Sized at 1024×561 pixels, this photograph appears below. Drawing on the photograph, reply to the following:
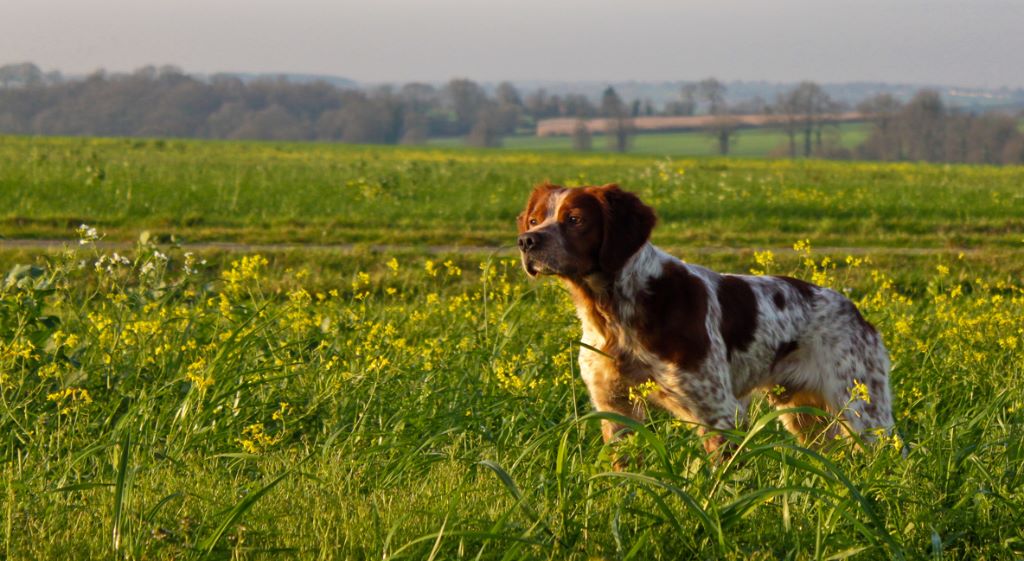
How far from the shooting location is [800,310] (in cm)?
562

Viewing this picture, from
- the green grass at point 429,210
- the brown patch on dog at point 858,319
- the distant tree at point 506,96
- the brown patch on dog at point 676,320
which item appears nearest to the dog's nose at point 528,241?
the brown patch on dog at point 676,320

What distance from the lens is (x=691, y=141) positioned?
399ft

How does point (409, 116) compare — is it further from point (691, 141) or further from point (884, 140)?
point (884, 140)

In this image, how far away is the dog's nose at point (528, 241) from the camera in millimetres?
4922

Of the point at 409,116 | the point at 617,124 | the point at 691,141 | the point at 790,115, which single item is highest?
the point at 409,116

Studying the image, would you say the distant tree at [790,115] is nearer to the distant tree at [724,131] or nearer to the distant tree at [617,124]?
the distant tree at [724,131]

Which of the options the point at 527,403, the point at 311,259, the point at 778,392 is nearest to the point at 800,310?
the point at 778,392

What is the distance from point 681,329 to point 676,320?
1.8 inches

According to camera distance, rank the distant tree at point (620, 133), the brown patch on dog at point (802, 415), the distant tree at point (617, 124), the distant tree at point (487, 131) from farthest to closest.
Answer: the distant tree at point (487, 131) → the distant tree at point (617, 124) → the distant tree at point (620, 133) → the brown patch on dog at point (802, 415)

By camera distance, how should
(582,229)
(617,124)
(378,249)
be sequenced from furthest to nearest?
(617,124)
(378,249)
(582,229)

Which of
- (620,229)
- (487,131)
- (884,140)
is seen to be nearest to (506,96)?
(487,131)

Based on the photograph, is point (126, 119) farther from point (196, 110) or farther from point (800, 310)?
point (800, 310)

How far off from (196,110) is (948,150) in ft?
253

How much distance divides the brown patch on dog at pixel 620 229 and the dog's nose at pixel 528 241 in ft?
1.10
